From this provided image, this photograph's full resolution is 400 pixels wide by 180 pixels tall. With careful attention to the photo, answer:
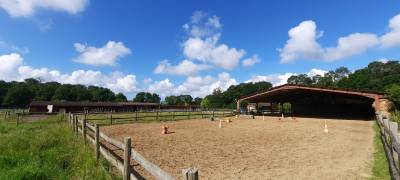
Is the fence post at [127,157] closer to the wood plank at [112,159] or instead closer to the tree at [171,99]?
the wood plank at [112,159]

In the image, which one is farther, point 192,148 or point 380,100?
point 380,100

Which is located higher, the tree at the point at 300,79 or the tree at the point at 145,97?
the tree at the point at 300,79

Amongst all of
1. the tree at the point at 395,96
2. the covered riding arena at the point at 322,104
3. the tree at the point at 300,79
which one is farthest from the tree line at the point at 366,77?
the tree at the point at 395,96

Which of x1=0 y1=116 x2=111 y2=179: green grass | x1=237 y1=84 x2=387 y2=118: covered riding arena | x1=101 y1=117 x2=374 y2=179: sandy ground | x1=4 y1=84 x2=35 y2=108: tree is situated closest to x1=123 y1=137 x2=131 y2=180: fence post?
x1=0 y1=116 x2=111 y2=179: green grass

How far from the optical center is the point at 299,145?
1171 cm

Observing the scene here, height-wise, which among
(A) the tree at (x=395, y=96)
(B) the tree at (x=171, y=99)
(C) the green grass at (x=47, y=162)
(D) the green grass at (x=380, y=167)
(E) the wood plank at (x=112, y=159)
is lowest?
(D) the green grass at (x=380, y=167)

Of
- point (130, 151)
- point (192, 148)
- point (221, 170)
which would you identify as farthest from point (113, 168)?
point (192, 148)

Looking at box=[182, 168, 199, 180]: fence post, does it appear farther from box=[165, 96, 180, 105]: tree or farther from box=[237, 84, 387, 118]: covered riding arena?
box=[165, 96, 180, 105]: tree

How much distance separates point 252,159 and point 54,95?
118 m

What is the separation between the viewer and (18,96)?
320 ft

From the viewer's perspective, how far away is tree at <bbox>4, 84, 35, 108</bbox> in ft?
312

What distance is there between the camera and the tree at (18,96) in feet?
312

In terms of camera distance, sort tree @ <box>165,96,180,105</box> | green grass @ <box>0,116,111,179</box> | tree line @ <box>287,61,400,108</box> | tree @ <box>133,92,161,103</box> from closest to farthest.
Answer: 1. green grass @ <box>0,116,111,179</box>
2. tree line @ <box>287,61,400,108</box>
3. tree @ <box>165,96,180,105</box>
4. tree @ <box>133,92,161,103</box>

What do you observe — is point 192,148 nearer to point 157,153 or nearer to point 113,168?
point 157,153
